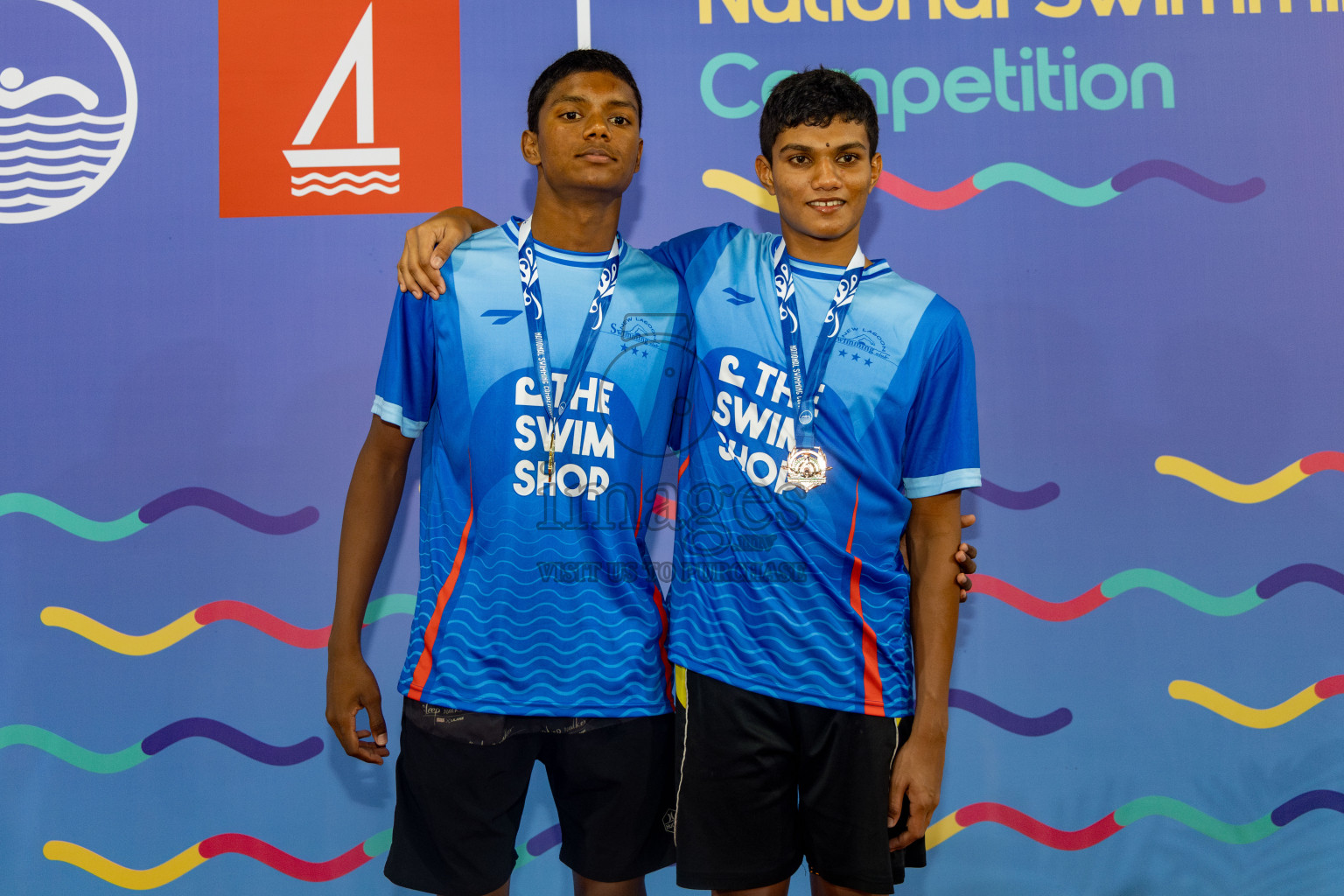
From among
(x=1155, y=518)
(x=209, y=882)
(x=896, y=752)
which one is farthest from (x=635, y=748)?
(x=1155, y=518)

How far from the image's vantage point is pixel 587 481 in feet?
5.24

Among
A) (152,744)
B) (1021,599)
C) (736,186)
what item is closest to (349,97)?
(736,186)

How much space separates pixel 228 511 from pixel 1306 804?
9.30 feet

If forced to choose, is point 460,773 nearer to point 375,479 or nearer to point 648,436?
point 375,479

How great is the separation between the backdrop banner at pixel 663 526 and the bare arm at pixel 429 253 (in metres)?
0.59

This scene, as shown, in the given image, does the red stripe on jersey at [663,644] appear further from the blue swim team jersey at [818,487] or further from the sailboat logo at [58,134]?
the sailboat logo at [58,134]

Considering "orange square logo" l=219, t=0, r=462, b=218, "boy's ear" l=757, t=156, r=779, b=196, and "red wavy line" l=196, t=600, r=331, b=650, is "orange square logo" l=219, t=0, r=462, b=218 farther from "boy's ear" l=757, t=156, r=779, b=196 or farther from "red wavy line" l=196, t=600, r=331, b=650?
"red wavy line" l=196, t=600, r=331, b=650

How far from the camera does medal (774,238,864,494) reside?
5.25 feet

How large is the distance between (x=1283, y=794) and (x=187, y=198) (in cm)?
316

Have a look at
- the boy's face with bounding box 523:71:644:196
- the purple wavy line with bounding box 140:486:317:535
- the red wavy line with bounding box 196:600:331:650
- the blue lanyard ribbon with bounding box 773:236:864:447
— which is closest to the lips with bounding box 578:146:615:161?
the boy's face with bounding box 523:71:644:196

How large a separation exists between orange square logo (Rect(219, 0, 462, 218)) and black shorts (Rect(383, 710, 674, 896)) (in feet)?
4.48

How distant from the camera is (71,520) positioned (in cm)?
225

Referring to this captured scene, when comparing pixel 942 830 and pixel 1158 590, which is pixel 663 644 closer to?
pixel 942 830

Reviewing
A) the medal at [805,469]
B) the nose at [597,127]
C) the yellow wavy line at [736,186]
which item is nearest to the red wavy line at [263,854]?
the medal at [805,469]
